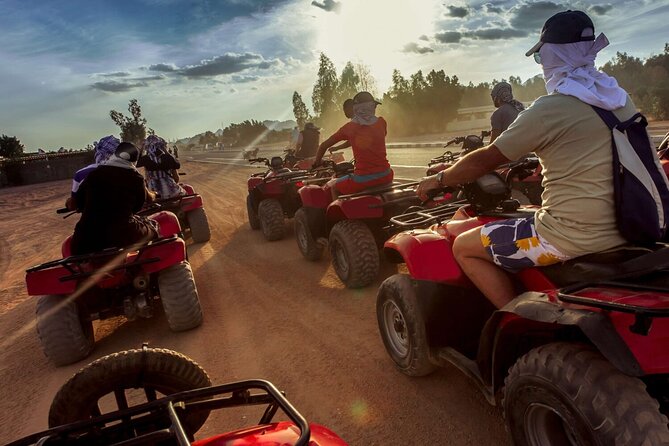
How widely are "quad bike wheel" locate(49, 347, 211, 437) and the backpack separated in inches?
82.2

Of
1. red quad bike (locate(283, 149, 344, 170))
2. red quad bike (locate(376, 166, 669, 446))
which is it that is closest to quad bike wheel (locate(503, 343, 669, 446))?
red quad bike (locate(376, 166, 669, 446))

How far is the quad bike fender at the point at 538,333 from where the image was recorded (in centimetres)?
159

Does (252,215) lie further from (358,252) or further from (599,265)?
(599,265)

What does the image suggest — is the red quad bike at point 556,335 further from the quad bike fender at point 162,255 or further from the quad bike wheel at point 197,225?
the quad bike wheel at point 197,225

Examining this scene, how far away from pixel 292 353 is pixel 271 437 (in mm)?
2232

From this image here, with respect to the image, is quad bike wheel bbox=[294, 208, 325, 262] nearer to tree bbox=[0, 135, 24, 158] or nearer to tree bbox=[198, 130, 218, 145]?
tree bbox=[0, 135, 24, 158]

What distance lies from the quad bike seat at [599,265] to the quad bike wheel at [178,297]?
348cm

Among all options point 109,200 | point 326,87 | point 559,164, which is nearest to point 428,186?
point 559,164

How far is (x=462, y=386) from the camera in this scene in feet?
10.2

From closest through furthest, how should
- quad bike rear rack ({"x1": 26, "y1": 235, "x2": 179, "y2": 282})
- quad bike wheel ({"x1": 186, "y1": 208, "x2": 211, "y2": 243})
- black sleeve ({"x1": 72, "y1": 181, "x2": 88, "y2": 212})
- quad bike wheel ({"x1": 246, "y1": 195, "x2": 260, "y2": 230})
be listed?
quad bike rear rack ({"x1": 26, "y1": 235, "x2": 179, "y2": 282}), black sleeve ({"x1": 72, "y1": 181, "x2": 88, "y2": 212}), quad bike wheel ({"x1": 186, "y1": 208, "x2": 211, "y2": 243}), quad bike wheel ({"x1": 246, "y1": 195, "x2": 260, "y2": 230})

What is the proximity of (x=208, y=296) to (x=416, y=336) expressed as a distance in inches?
138

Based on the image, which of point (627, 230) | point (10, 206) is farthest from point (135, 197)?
point (10, 206)

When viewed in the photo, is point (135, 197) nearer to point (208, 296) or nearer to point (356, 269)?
point (208, 296)

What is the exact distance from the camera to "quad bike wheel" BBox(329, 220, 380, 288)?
4906mm
